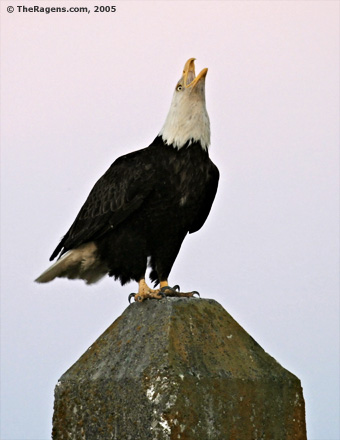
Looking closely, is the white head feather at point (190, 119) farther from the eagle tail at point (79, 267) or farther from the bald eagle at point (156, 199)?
the eagle tail at point (79, 267)

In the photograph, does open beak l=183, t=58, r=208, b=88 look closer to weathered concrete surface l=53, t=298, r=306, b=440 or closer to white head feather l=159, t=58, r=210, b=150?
white head feather l=159, t=58, r=210, b=150

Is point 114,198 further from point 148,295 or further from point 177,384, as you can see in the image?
point 177,384

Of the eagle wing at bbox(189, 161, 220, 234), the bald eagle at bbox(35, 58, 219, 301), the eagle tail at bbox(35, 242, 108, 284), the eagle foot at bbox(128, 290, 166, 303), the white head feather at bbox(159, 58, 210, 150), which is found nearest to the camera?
the eagle foot at bbox(128, 290, 166, 303)

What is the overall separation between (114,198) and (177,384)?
8.97ft

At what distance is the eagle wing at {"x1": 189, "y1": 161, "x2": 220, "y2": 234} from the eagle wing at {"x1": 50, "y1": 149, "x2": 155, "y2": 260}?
0.58 metres

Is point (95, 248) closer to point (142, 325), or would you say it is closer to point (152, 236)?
point (152, 236)

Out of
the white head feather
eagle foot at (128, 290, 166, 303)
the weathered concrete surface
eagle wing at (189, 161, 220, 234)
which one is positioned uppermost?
the white head feather

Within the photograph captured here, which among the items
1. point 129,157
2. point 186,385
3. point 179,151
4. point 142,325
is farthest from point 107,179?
point 186,385

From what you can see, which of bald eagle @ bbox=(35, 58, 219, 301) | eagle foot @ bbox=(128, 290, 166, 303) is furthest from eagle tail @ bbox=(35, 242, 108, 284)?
eagle foot @ bbox=(128, 290, 166, 303)

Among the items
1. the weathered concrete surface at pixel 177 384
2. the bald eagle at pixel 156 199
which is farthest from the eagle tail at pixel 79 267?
the weathered concrete surface at pixel 177 384

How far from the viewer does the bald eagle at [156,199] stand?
317 inches

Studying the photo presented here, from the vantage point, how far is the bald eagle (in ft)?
26.5

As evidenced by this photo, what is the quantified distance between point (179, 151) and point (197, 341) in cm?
236

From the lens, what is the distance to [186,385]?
603 centimetres
